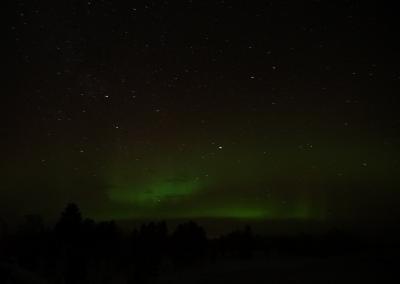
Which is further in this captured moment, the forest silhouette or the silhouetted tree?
the silhouetted tree

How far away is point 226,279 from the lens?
43219 mm

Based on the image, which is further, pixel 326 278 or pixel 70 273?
pixel 326 278

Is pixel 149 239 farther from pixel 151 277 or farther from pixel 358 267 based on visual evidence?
pixel 358 267

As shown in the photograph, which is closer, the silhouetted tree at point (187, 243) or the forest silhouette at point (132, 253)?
the forest silhouette at point (132, 253)

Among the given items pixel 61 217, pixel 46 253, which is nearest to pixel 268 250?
pixel 46 253

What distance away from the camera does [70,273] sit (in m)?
40.4

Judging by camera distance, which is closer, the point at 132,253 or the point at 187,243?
the point at 132,253

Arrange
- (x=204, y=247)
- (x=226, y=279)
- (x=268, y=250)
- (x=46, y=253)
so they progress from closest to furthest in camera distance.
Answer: (x=226, y=279)
(x=46, y=253)
(x=204, y=247)
(x=268, y=250)

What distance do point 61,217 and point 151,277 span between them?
1096 cm

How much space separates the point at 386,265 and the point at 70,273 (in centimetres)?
3571

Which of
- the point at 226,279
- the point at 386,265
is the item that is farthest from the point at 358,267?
the point at 226,279

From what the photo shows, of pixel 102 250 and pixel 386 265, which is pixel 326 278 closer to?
pixel 386 265

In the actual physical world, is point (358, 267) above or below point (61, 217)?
below

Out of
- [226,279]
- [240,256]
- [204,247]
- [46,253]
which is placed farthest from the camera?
[240,256]
